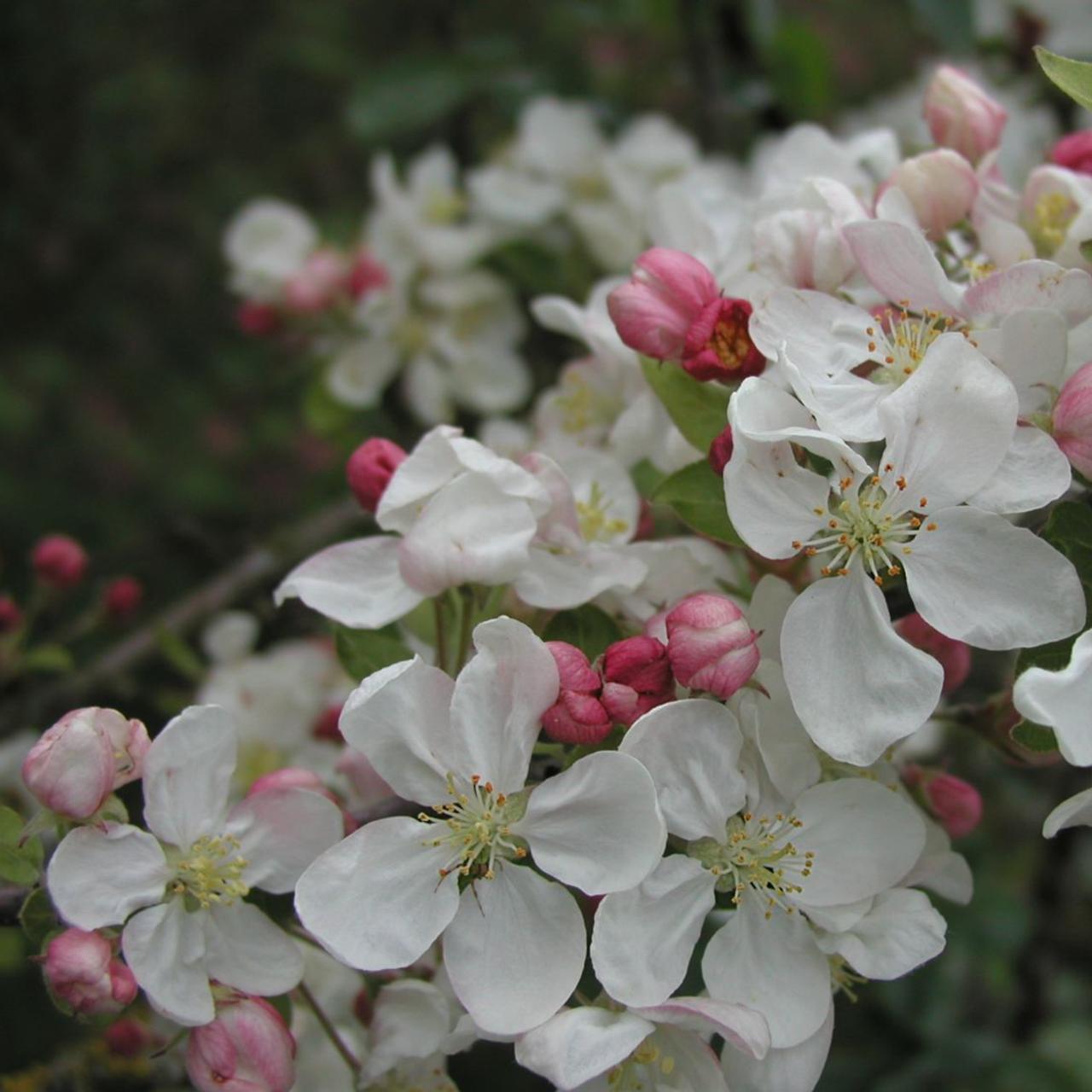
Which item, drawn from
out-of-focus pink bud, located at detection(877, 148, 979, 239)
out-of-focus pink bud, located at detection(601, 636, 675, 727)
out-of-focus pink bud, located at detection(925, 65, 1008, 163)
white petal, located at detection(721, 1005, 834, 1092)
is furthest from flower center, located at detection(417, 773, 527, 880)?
out-of-focus pink bud, located at detection(925, 65, 1008, 163)

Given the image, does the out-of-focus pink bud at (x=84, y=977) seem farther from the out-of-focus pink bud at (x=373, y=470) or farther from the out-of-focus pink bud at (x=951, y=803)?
the out-of-focus pink bud at (x=951, y=803)

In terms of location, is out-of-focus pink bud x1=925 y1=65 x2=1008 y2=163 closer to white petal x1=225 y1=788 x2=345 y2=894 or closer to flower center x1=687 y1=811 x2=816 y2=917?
flower center x1=687 y1=811 x2=816 y2=917

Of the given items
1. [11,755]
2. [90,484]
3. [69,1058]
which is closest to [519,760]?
[69,1058]

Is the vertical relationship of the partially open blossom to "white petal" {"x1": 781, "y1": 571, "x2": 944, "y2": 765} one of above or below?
above

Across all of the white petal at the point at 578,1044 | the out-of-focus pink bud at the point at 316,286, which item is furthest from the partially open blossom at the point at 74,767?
the out-of-focus pink bud at the point at 316,286

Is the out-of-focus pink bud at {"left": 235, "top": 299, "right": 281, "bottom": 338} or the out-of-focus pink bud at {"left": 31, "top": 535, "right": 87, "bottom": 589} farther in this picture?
the out-of-focus pink bud at {"left": 235, "top": 299, "right": 281, "bottom": 338}

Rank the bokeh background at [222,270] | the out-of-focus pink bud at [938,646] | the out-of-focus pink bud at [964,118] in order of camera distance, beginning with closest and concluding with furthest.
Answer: the out-of-focus pink bud at [938,646] → the out-of-focus pink bud at [964,118] → the bokeh background at [222,270]
